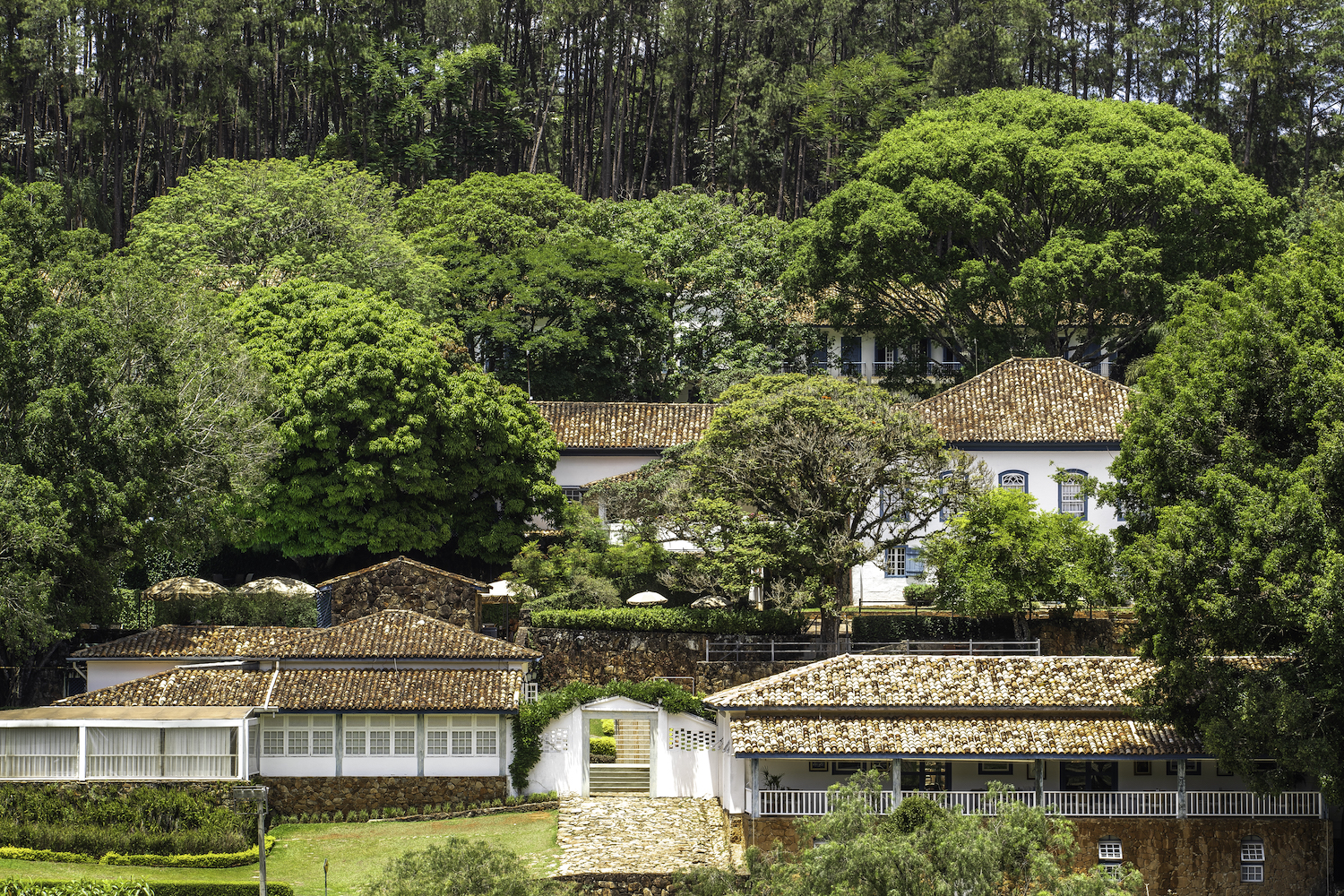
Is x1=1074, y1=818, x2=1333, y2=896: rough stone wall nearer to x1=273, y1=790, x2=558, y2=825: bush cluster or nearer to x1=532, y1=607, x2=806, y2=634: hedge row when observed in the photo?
x1=532, y1=607, x2=806, y2=634: hedge row

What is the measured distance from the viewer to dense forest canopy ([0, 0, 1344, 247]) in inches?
2248

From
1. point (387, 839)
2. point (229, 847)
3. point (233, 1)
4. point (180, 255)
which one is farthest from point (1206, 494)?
point (233, 1)

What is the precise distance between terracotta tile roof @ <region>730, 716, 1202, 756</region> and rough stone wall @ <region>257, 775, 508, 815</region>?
585 centimetres

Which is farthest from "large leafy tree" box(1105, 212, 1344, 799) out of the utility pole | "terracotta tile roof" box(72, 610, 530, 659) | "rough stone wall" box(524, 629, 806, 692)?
the utility pole

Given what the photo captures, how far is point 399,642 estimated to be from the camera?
31.6 meters

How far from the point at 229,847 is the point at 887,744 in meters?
12.0

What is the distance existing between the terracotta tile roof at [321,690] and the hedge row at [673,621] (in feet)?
10.9

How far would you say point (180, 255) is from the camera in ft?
143

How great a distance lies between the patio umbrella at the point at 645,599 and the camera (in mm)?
35094

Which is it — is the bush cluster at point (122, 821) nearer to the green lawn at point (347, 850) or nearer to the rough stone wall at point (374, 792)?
the green lawn at point (347, 850)

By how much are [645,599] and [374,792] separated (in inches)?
320

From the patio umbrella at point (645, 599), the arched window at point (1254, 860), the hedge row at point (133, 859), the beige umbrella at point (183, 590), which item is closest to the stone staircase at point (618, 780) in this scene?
the patio umbrella at point (645, 599)

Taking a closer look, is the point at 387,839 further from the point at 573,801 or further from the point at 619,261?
the point at 619,261

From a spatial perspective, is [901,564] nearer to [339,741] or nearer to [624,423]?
[624,423]
